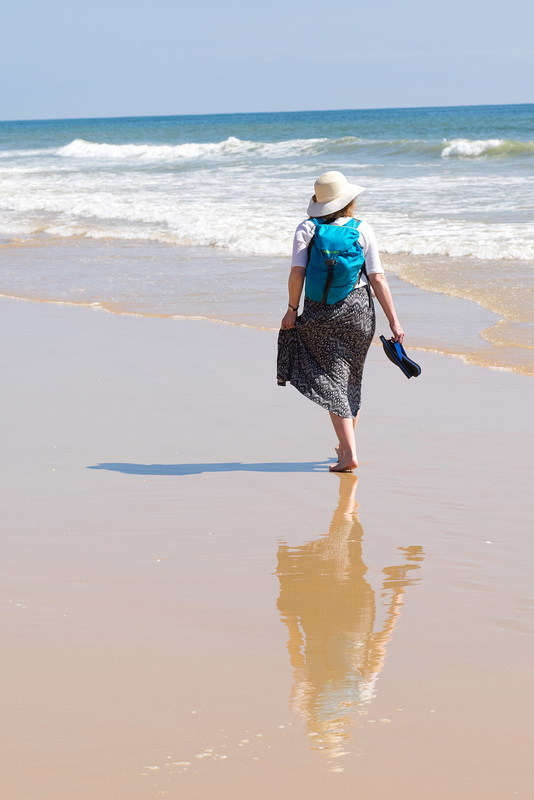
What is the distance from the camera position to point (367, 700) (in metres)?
2.41

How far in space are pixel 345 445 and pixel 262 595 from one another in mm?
1428

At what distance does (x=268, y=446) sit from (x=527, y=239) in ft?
25.9

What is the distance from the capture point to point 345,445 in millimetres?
4422

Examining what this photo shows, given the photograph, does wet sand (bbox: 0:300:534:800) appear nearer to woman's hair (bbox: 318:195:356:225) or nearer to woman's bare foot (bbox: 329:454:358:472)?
woman's bare foot (bbox: 329:454:358:472)

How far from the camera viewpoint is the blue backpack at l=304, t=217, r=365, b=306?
13.7ft

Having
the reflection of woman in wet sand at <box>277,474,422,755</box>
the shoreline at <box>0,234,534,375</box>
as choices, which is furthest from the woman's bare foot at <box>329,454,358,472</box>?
the shoreline at <box>0,234,534,375</box>

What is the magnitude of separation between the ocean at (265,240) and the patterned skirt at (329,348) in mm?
2152

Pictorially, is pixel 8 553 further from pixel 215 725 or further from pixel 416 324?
pixel 416 324

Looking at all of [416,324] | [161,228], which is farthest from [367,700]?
[161,228]

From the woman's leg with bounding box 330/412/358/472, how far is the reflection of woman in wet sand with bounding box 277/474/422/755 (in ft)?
1.72

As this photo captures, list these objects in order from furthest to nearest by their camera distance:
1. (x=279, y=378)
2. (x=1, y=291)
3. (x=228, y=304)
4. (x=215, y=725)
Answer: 1. (x=1, y=291)
2. (x=228, y=304)
3. (x=279, y=378)
4. (x=215, y=725)

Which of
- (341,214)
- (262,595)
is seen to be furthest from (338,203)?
(262,595)

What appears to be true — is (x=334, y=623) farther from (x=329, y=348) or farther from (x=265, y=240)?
(x=265, y=240)

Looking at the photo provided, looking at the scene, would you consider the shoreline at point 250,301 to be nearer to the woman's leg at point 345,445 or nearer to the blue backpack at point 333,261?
the woman's leg at point 345,445
